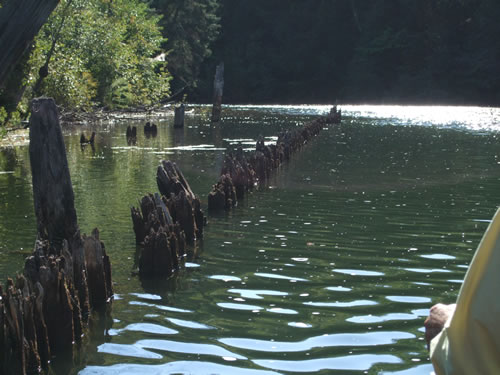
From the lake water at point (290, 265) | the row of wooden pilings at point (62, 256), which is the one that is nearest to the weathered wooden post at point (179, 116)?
the lake water at point (290, 265)

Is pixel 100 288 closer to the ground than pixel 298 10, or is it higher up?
closer to the ground

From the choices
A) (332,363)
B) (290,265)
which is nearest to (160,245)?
(290,265)

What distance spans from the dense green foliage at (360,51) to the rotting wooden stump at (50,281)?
7049cm

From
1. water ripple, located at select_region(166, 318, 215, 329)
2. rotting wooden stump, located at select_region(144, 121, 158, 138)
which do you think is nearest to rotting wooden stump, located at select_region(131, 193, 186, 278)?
water ripple, located at select_region(166, 318, 215, 329)

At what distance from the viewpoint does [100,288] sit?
25.5ft

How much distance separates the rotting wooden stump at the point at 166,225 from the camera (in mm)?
9008

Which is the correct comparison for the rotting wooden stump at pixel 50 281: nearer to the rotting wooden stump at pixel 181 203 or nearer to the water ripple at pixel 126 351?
the water ripple at pixel 126 351

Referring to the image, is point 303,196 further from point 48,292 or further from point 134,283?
point 48,292

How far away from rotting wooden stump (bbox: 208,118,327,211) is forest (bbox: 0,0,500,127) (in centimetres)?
2494

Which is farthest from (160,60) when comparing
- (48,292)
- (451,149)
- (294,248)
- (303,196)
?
(48,292)

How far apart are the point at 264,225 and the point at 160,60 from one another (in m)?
45.2

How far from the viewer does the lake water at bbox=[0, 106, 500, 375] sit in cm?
632

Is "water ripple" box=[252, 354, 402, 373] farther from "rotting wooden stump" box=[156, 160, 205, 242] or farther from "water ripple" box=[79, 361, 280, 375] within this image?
"rotting wooden stump" box=[156, 160, 205, 242]

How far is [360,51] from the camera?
293 feet
